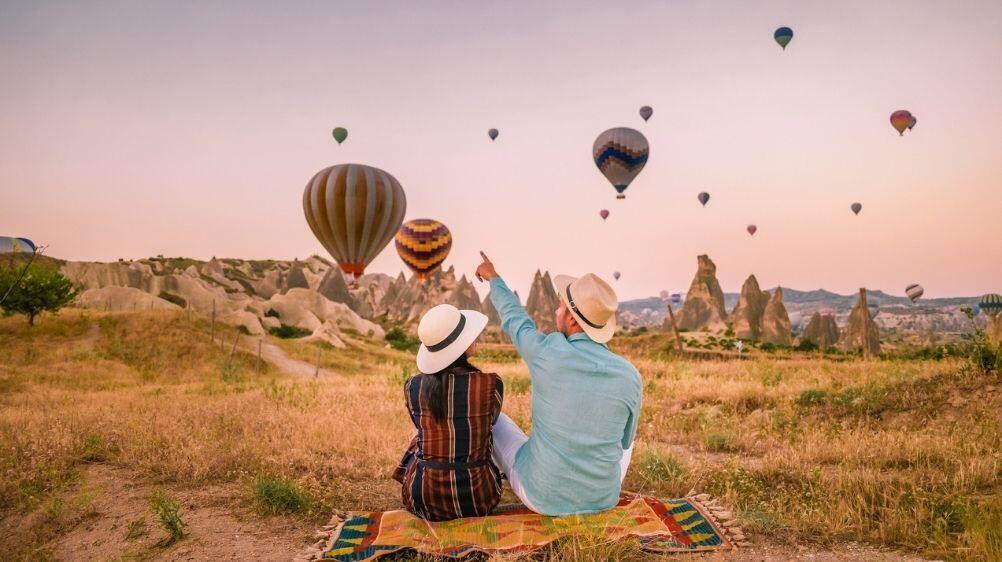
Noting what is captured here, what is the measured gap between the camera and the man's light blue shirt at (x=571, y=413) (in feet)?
14.0

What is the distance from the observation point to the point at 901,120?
1209 inches

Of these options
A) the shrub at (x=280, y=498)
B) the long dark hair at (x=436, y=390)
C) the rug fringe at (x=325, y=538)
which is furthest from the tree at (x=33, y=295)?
the long dark hair at (x=436, y=390)

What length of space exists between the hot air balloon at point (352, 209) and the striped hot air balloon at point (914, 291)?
5422 cm

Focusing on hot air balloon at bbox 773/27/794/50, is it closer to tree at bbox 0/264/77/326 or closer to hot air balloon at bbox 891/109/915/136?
hot air balloon at bbox 891/109/915/136

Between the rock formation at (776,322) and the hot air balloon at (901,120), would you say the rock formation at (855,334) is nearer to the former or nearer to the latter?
the rock formation at (776,322)

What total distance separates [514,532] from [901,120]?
34.0m

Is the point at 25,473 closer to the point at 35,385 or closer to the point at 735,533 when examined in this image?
the point at 735,533

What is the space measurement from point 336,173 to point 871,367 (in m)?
16.9

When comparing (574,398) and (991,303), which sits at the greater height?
(991,303)

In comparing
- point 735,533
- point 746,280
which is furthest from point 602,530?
point 746,280

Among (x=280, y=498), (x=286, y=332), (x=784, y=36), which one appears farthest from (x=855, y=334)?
(x=280, y=498)

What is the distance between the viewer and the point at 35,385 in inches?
846

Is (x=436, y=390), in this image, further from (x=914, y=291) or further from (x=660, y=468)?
(x=914, y=291)

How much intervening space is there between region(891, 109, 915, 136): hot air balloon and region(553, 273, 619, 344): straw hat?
109 ft
